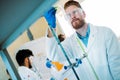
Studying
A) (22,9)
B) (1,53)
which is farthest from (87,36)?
(22,9)

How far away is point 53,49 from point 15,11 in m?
0.77

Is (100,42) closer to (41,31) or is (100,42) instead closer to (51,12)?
(51,12)

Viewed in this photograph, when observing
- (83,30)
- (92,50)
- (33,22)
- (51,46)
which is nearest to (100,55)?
(92,50)

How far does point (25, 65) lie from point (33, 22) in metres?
1.77

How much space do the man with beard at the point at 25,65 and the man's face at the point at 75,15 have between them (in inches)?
38.4

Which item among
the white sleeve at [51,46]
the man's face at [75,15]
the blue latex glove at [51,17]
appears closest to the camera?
the blue latex glove at [51,17]

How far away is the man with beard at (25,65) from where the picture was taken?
7.43 ft

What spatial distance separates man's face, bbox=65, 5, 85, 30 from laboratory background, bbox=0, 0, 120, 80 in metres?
0.07

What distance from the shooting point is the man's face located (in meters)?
1.56

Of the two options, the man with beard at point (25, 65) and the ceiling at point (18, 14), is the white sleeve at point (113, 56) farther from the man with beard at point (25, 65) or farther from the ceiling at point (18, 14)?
the man with beard at point (25, 65)

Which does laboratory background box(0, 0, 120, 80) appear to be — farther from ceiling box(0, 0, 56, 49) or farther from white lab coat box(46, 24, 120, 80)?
white lab coat box(46, 24, 120, 80)

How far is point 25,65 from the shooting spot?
102 inches

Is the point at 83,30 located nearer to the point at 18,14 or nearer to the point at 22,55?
the point at 18,14

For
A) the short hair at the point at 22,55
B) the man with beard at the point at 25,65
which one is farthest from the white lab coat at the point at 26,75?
the short hair at the point at 22,55
